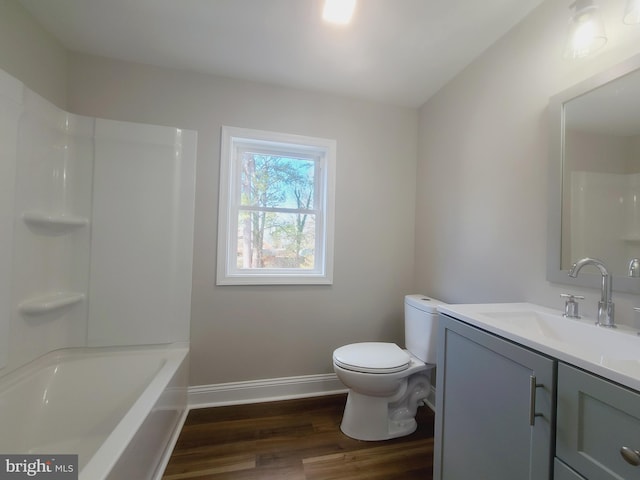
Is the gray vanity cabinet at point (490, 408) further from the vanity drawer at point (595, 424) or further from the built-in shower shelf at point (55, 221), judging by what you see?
the built-in shower shelf at point (55, 221)

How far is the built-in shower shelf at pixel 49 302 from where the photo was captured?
1.36 m

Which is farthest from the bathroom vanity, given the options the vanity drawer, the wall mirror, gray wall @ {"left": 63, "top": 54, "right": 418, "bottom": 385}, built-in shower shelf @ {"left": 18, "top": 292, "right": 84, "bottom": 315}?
built-in shower shelf @ {"left": 18, "top": 292, "right": 84, "bottom": 315}

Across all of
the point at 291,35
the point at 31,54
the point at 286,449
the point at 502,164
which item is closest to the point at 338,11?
the point at 291,35

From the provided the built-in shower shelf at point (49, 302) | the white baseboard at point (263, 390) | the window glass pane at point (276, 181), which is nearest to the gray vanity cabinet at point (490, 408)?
the white baseboard at point (263, 390)

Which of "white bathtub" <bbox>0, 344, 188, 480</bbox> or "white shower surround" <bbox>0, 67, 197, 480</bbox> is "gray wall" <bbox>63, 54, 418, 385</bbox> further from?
"white bathtub" <bbox>0, 344, 188, 480</bbox>

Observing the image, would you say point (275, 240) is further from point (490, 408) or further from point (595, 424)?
point (595, 424)

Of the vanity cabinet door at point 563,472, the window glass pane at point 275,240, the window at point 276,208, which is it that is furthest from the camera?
the window glass pane at point 275,240

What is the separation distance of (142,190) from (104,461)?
142cm

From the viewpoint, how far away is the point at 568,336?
0.98 meters

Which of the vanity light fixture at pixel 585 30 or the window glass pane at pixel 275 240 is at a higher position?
the vanity light fixture at pixel 585 30

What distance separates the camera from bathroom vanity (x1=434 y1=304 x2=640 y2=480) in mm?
579

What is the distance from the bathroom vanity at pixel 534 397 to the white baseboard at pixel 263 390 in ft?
3.18

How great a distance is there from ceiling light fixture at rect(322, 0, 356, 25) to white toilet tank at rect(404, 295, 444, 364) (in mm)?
1655

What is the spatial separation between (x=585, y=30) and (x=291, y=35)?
1.30m
